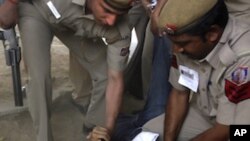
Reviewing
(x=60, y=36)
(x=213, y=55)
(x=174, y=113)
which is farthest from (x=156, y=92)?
(x=213, y=55)

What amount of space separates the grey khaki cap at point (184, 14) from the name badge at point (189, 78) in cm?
34

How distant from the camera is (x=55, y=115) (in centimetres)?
421

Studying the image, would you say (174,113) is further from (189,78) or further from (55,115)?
(55,115)

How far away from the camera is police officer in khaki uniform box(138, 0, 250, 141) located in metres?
2.64

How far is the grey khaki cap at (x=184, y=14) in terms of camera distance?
2.63m

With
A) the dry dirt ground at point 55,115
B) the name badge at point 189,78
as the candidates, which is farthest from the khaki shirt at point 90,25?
the dry dirt ground at point 55,115

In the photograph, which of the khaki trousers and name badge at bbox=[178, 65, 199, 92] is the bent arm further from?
A: the khaki trousers

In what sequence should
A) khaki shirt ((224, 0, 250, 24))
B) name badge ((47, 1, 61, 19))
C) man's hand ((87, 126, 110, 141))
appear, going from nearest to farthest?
man's hand ((87, 126, 110, 141)), khaki shirt ((224, 0, 250, 24)), name badge ((47, 1, 61, 19))

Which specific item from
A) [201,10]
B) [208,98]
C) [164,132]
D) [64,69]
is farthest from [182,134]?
[64,69]

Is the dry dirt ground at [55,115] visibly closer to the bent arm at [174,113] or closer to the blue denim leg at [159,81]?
the blue denim leg at [159,81]

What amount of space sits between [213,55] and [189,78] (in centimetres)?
26

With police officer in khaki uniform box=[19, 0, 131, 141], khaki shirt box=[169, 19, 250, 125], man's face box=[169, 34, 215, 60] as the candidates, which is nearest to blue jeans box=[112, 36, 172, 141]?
police officer in khaki uniform box=[19, 0, 131, 141]

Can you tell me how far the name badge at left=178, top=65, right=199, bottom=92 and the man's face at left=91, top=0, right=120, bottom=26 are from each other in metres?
0.47

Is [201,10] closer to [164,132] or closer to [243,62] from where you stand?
[243,62]
